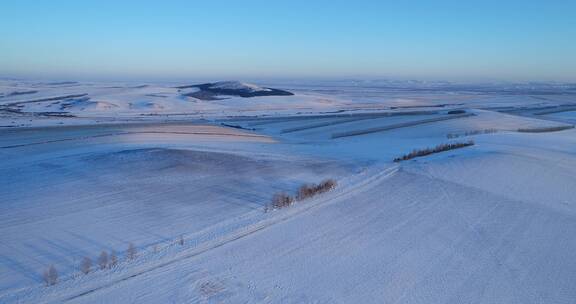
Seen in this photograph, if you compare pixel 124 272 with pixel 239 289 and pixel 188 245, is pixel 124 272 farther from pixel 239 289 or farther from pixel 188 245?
pixel 239 289

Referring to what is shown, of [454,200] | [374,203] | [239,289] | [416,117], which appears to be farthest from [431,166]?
[416,117]

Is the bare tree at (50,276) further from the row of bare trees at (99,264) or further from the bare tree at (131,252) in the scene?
the bare tree at (131,252)

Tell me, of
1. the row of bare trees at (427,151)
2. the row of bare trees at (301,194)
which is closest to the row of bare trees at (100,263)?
the row of bare trees at (301,194)

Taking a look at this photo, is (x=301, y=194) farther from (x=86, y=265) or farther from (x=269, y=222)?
(x=86, y=265)

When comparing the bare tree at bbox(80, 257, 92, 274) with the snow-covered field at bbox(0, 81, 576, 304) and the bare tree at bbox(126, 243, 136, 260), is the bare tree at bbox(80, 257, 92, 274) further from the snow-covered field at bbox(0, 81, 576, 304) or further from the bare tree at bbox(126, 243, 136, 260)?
the bare tree at bbox(126, 243, 136, 260)

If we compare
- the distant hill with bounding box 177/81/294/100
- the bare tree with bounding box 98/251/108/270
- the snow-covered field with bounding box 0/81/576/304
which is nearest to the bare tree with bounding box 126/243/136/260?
the snow-covered field with bounding box 0/81/576/304
